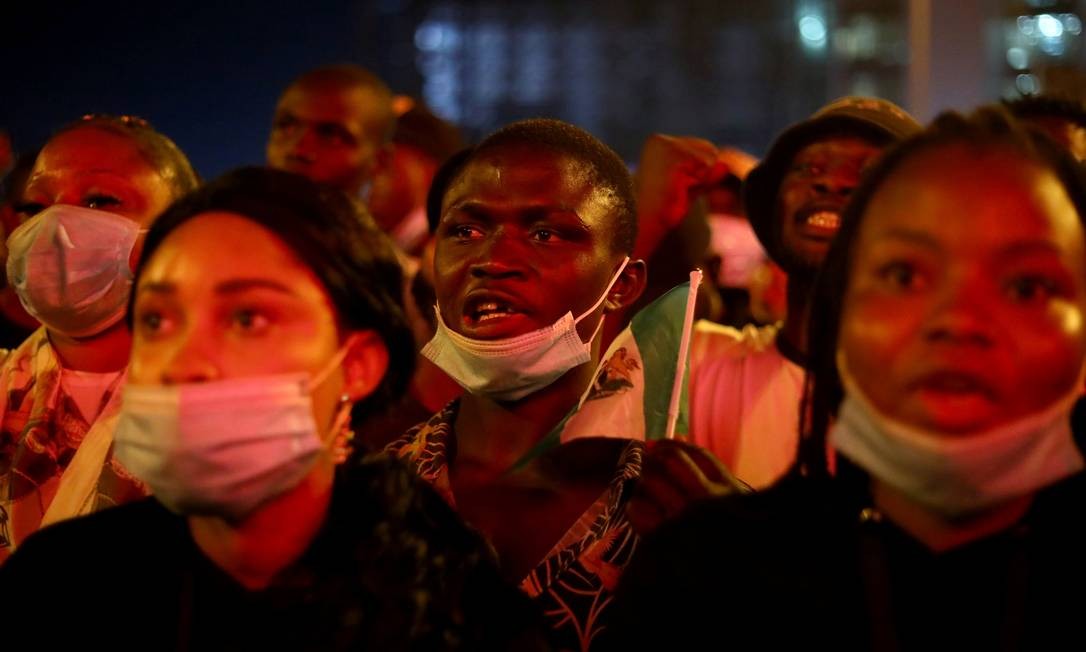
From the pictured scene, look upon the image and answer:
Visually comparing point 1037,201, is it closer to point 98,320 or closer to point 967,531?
point 967,531

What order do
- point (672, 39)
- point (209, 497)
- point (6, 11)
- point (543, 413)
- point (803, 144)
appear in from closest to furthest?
point (209, 497)
point (543, 413)
point (803, 144)
point (6, 11)
point (672, 39)

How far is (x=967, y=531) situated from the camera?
2156mm

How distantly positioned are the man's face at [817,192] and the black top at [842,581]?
214cm

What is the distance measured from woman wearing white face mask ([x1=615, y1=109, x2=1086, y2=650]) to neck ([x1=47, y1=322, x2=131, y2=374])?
2054 mm

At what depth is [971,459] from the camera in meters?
2.01

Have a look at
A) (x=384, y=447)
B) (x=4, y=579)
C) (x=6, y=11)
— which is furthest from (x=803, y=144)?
(x=6, y=11)

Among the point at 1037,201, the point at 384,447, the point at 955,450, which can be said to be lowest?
the point at 384,447

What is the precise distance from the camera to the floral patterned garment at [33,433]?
3508 millimetres

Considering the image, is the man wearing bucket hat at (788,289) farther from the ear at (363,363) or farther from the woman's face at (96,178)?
the woman's face at (96,178)

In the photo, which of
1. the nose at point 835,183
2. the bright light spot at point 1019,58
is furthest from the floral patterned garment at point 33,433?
the bright light spot at point 1019,58

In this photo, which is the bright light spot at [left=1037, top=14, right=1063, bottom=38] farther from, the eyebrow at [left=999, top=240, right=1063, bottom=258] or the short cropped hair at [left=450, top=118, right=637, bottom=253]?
the eyebrow at [left=999, top=240, right=1063, bottom=258]

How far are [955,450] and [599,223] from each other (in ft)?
5.73

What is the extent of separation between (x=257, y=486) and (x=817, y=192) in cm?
263

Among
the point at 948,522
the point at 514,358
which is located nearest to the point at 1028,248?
the point at 948,522
